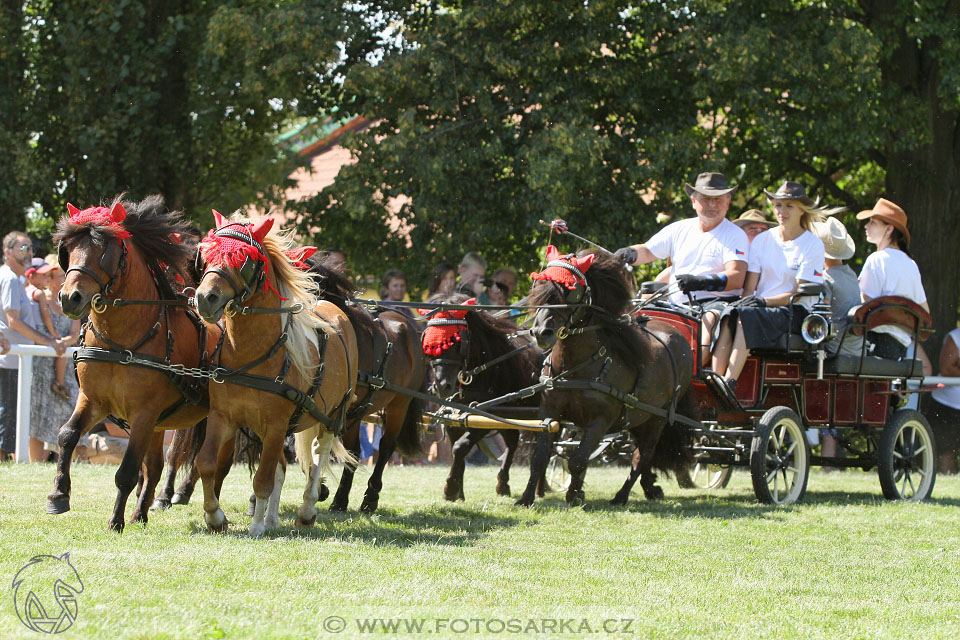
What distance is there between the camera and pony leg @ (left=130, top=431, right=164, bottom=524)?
6.67 m

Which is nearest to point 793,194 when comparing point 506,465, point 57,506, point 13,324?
point 506,465

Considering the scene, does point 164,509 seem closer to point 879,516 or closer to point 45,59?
point 879,516

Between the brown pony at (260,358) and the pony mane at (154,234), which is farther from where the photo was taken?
the pony mane at (154,234)

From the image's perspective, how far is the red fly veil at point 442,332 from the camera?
8539 millimetres

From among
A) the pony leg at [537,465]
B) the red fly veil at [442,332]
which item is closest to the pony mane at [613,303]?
the pony leg at [537,465]

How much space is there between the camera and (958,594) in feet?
16.9

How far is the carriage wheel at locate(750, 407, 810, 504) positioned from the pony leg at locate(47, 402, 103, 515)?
16.1ft

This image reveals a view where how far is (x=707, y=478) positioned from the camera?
11078 mm

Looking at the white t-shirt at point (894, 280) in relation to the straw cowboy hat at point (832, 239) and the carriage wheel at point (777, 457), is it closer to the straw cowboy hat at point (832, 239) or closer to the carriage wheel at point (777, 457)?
the straw cowboy hat at point (832, 239)

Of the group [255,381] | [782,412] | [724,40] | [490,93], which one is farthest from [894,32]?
[255,381]

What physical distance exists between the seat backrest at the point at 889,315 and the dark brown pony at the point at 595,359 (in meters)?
Answer: 1.78

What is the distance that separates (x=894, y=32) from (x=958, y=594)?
1004cm

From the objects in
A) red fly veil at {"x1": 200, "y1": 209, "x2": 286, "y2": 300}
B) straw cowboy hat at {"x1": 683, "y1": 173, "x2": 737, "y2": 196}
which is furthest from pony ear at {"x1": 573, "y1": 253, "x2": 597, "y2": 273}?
red fly veil at {"x1": 200, "y1": 209, "x2": 286, "y2": 300}

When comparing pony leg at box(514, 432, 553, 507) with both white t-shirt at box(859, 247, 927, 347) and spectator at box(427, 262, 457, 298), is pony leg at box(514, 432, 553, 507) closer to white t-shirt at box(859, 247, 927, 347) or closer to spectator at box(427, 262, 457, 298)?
spectator at box(427, 262, 457, 298)
